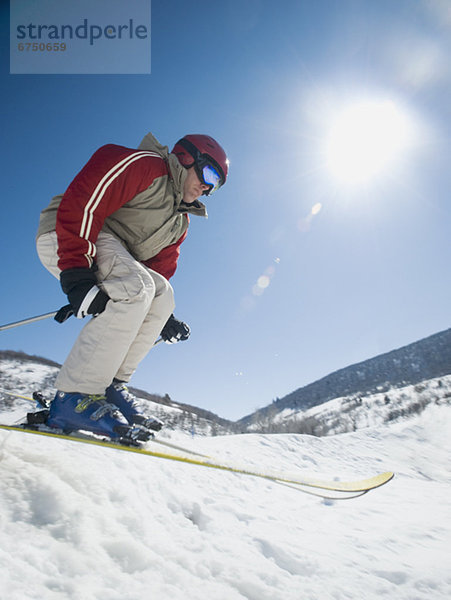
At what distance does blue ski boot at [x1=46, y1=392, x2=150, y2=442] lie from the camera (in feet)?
5.45

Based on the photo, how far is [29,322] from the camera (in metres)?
2.42

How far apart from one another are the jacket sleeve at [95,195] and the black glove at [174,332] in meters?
1.08

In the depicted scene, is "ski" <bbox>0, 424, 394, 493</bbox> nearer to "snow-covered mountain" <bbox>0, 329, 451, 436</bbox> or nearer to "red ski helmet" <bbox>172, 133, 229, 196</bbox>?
"red ski helmet" <bbox>172, 133, 229, 196</bbox>

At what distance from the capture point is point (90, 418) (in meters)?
1.66

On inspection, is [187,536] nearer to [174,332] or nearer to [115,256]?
[115,256]

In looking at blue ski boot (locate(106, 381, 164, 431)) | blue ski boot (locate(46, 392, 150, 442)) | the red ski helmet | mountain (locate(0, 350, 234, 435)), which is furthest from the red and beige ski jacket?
mountain (locate(0, 350, 234, 435))

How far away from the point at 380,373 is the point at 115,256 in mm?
89668

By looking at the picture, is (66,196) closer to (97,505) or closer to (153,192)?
(153,192)

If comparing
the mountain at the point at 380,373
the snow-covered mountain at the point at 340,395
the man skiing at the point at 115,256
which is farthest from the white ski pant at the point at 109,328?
the mountain at the point at 380,373

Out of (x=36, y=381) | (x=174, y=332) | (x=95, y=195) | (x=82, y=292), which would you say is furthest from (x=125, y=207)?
(x=36, y=381)

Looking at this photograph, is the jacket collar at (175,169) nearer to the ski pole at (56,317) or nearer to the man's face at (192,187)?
the man's face at (192,187)

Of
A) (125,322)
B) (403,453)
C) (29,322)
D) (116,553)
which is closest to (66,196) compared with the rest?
(125,322)

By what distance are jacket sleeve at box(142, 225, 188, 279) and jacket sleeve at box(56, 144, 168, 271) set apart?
0.71 metres

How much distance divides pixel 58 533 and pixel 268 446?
4.45m
